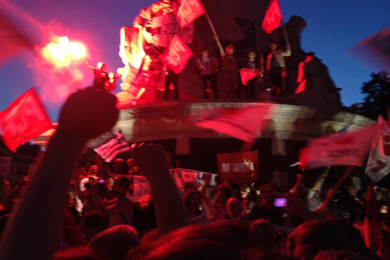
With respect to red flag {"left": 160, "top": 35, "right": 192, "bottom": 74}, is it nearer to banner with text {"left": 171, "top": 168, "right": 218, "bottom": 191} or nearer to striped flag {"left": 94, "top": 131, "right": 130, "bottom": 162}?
banner with text {"left": 171, "top": 168, "right": 218, "bottom": 191}

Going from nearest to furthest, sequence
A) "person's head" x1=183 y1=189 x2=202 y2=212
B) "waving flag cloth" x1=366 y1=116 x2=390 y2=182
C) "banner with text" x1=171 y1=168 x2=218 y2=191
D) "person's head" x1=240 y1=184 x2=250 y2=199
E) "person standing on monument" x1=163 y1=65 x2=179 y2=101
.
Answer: "person's head" x1=183 y1=189 x2=202 y2=212, "waving flag cloth" x1=366 y1=116 x2=390 y2=182, "banner with text" x1=171 y1=168 x2=218 y2=191, "person's head" x1=240 y1=184 x2=250 y2=199, "person standing on monument" x1=163 y1=65 x2=179 y2=101

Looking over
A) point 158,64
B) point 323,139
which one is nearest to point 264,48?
point 158,64

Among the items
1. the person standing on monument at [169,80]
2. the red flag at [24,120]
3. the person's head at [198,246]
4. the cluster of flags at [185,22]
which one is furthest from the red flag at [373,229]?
the person standing on monument at [169,80]

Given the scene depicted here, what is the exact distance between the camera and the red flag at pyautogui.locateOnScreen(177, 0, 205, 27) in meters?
14.7

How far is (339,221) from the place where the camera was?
3412mm

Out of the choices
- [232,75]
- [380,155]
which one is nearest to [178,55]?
[232,75]

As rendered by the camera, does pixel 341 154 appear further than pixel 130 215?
Yes

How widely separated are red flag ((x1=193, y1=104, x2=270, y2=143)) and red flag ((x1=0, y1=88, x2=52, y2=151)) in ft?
9.88

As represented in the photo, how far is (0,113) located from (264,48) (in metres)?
15.1

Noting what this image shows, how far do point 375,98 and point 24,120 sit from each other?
2854 centimetres

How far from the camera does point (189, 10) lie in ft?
48.9

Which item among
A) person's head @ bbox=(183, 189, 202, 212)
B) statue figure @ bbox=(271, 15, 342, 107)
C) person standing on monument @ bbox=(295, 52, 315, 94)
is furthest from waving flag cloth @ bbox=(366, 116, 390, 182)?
statue figure @ bbox=(271, 15, 342, 107)

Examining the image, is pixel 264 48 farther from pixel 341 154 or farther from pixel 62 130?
pixel 62 130

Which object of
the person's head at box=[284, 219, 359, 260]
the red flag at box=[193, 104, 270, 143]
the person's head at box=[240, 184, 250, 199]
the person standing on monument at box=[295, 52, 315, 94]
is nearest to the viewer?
the person's head at box=[284, 219, 359, 260]
